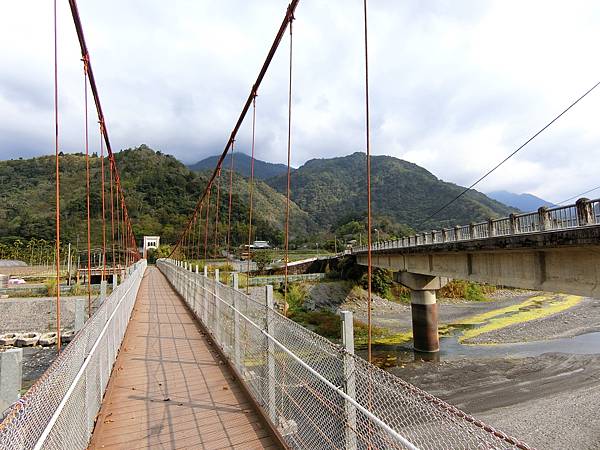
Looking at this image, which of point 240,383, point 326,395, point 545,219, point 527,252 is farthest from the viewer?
point 527,252

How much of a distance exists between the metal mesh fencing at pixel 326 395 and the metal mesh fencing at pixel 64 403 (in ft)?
5.52

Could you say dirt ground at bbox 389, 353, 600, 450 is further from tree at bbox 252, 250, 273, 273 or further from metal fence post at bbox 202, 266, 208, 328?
tree at bbox 252, 250, 273, 273

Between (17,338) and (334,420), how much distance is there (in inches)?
1033

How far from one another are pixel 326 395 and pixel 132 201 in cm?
10292

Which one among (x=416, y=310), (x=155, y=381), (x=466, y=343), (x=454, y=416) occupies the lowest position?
(x=466, y=343)

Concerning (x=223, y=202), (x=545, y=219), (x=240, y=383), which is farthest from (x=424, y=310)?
(x=223, y=202)

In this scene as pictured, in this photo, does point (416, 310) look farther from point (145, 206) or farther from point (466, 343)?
point (145, 206)

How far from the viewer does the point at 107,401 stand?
4.42 metres

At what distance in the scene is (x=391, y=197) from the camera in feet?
446

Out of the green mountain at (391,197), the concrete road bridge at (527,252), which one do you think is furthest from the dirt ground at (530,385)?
the green mountain at (391,197)

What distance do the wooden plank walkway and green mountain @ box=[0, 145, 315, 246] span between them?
207 feet

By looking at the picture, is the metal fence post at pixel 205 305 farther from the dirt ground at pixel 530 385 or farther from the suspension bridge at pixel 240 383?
the dirt ground at pixel 530 385

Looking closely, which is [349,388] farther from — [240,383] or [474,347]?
[474,347]

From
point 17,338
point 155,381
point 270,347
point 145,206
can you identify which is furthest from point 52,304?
point 145,206
